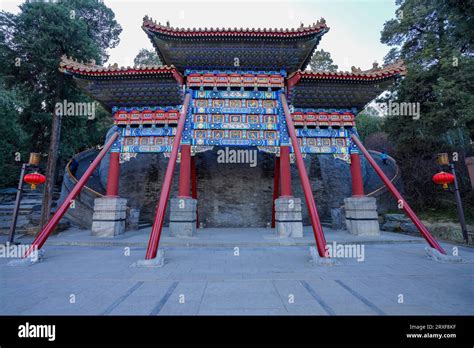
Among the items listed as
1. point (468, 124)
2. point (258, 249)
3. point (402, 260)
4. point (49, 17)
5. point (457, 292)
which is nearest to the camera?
point (457, 292)

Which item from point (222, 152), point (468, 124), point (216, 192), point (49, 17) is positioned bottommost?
point (216, 192)

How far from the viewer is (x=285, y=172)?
8.70 meters

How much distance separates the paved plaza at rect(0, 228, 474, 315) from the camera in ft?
9.83

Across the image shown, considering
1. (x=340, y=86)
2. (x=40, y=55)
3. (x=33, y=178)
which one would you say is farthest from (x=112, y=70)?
(x=340, y=86)

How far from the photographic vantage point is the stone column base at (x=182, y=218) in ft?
26.7

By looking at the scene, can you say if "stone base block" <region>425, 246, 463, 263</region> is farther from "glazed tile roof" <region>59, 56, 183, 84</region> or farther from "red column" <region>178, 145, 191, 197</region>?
"glazed tile roof" <region>59, 56, 183, 84</region>

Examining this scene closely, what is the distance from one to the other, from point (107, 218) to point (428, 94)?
16.2 metres

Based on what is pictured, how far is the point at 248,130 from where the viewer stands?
927cm

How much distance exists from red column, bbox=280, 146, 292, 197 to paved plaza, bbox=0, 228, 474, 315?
2522 mm

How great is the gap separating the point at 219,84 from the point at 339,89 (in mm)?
4769

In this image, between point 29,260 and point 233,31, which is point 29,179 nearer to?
point 29,260

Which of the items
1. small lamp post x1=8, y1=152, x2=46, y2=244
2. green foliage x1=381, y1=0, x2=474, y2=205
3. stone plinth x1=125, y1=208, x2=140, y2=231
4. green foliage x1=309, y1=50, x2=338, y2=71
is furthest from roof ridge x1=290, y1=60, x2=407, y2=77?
green foliage x1=309, y1=50, x2=338, y2=71
